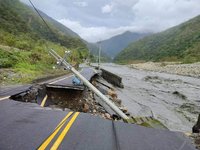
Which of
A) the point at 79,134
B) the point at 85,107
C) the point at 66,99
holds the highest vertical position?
the point at 79,134

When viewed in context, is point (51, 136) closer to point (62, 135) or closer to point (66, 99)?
point (62, 135)

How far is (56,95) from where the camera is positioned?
13852 mm

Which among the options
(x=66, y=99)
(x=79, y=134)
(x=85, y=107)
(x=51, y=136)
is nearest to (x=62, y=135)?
(x=51, y=136)

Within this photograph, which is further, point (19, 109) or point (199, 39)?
point (199, 39)

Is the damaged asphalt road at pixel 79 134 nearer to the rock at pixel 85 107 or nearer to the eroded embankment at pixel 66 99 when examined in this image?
the eroded embankment at pixel 66 99

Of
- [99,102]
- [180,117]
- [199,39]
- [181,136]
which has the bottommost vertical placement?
[180,117]

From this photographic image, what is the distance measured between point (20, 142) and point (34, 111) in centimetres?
292

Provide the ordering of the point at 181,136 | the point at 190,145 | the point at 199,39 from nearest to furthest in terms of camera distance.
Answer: the point at 190,145 < the point at 181,136 < the point at 199,39

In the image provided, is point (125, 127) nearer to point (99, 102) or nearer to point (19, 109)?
point (19, 109)

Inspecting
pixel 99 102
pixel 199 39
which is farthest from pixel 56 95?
pixel 199 39

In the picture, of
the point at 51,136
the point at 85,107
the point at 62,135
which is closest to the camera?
the point at 51,136

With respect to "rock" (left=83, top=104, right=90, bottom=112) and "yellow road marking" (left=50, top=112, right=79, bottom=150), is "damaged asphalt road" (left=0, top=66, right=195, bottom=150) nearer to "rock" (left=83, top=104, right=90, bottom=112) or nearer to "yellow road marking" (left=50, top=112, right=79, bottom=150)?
"yellow road marking" (left=50, top=112, right=79, bottom=150)

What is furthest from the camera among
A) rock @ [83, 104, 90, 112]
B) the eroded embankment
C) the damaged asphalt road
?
rock @ [83, 104, 90, 112]

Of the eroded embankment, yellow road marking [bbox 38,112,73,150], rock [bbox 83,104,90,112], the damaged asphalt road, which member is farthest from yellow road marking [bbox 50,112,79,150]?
rock [bbox 83,104,90,112]
